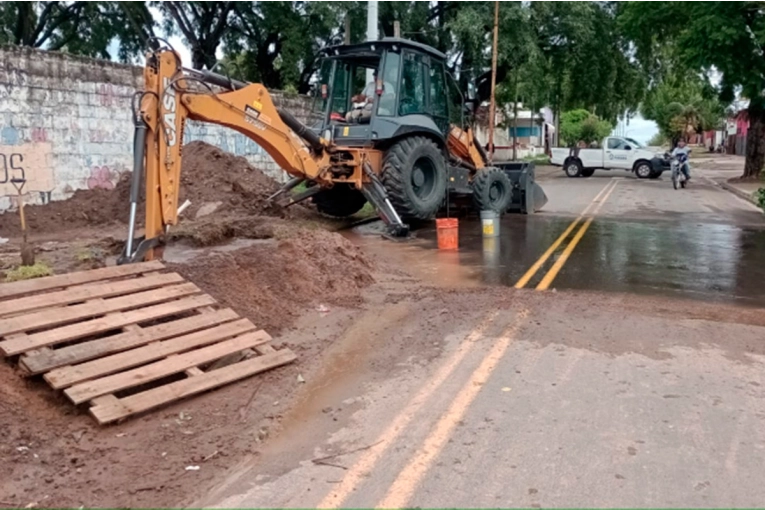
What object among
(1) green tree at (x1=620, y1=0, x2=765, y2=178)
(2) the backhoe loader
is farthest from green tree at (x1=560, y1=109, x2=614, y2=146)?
(2) the backhoe loader

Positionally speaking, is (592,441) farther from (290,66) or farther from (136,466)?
(290,66)

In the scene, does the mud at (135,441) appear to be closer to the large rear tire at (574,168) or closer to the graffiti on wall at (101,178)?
the graffiti on wall at (101,178)

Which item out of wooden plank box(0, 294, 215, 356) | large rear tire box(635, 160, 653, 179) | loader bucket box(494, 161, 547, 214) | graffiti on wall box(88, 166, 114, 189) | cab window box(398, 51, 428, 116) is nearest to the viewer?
wooden plank box(0, 294, 215, 356)

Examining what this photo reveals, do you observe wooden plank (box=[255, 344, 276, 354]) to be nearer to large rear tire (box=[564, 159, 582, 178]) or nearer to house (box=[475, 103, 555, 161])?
large rear tire (box=[564, 159, 582, 178])

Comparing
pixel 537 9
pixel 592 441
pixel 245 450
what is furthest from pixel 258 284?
pixel 537 9

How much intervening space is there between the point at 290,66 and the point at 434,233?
54.7 feet

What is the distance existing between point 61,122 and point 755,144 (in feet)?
87.1

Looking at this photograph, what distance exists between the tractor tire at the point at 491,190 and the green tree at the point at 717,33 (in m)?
11.7

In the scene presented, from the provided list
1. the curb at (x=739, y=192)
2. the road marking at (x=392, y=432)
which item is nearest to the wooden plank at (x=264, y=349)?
the road marking at (x=392, y=432)

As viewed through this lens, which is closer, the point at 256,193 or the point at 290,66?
the point at 256,193

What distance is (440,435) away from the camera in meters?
4.71

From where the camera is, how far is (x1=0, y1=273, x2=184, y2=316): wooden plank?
18.8 ft

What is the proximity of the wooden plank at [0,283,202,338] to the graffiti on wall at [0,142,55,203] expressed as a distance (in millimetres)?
6885

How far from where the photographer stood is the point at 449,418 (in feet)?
16.4
